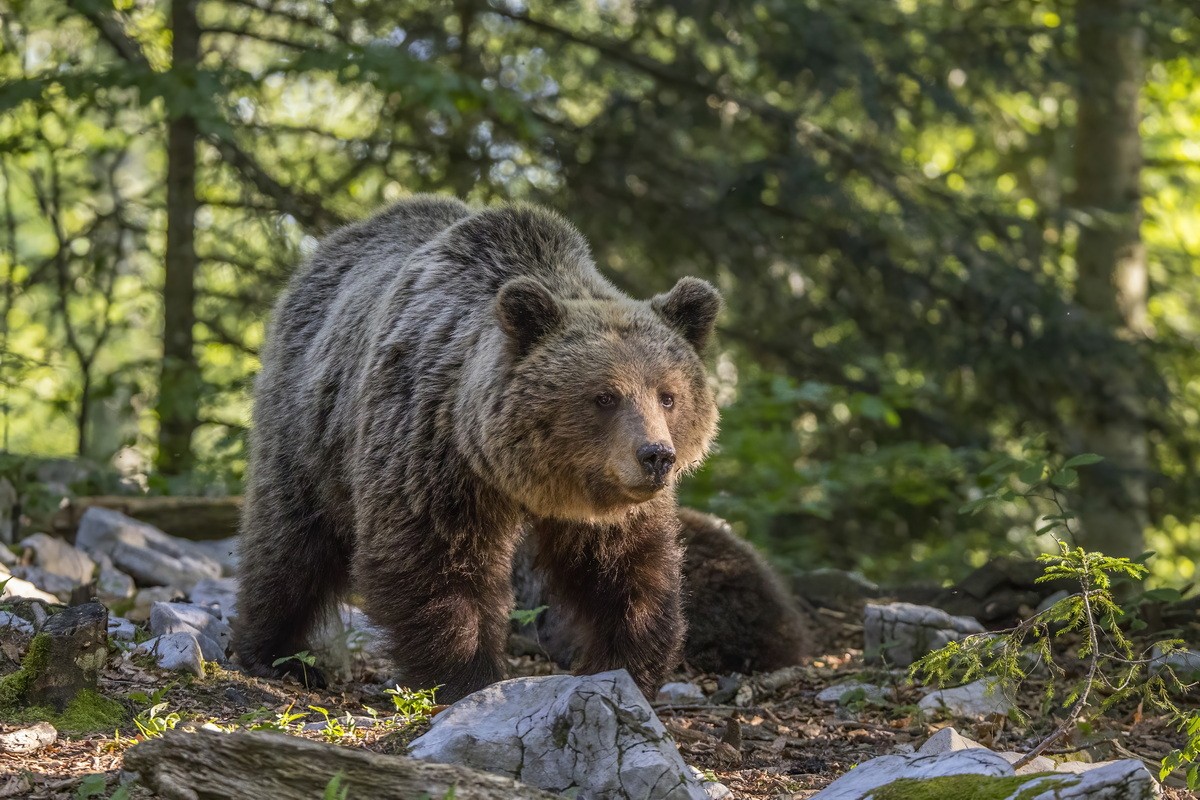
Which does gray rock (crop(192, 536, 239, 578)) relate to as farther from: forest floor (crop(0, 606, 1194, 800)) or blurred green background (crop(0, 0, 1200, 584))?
forest floor (crop(0, 606, 1194, 800))

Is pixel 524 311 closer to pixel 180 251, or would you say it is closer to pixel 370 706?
pixel 370 706

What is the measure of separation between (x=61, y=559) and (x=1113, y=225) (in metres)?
9.81

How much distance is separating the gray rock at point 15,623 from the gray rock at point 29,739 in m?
1.04

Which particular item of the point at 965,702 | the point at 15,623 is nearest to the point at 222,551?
the point at 15,623

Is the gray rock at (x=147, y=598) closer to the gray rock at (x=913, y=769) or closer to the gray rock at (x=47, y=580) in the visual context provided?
the gray rock at (x=47, y=580)

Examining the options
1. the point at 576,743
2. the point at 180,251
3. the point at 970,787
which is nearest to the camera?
the point at 970,787

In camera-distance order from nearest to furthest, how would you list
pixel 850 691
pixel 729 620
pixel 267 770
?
pixel 267 770, pixel 850 691, pixel 729 620

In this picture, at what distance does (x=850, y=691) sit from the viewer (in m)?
6.02

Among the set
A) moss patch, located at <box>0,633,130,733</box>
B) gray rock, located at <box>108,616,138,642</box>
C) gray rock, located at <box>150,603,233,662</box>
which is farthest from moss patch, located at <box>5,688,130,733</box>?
gray rock, located at <box>150,603,233,662</box>

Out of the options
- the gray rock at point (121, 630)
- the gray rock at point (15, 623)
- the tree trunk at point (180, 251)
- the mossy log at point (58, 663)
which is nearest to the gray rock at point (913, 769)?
the mossy log at point (58, 663)

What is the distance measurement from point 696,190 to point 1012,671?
26.0 ft

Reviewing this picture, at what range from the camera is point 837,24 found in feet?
35.7

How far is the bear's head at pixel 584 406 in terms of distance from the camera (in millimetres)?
5141

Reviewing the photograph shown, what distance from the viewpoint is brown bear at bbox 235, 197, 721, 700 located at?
527cm
